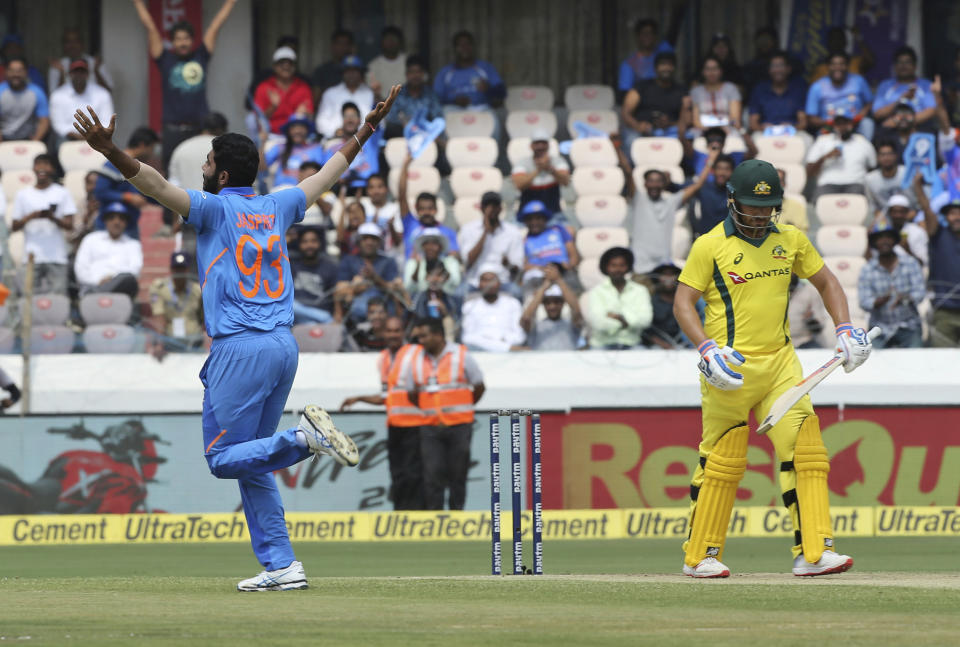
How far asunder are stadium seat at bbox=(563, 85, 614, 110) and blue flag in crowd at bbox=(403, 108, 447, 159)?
2.27 metres

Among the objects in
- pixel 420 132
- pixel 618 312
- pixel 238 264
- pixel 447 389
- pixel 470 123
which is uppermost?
pixel 470 123

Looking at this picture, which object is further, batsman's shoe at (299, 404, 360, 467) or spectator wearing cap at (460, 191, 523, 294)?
spectator wearing cap at (460, 191, 523, 294)

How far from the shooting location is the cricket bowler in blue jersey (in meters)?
7.46

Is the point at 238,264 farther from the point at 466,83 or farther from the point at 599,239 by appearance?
the point at 466,83

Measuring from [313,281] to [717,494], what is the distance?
28.2 ft

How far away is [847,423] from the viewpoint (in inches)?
602

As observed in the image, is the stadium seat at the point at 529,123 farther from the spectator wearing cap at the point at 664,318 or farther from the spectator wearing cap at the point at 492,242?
the spectator wearing cap at the point at 664,318

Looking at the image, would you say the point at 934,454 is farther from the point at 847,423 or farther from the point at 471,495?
the point at 471,495

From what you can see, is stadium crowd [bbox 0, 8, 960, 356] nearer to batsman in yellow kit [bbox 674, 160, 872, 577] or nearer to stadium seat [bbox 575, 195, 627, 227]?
stadium seat [bbox 575, 195, 627, 227]

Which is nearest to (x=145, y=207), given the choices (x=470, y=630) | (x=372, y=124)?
(x=372, y=124)

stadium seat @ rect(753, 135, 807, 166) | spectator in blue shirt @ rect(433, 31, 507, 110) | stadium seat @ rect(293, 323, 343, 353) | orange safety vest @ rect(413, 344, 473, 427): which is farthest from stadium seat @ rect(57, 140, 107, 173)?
stadium seat @ rect(753, 135, 807, 166)

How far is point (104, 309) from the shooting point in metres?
16.1

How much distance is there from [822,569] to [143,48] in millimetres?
15366

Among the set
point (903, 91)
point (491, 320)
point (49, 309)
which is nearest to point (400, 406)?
point (491, 320)
